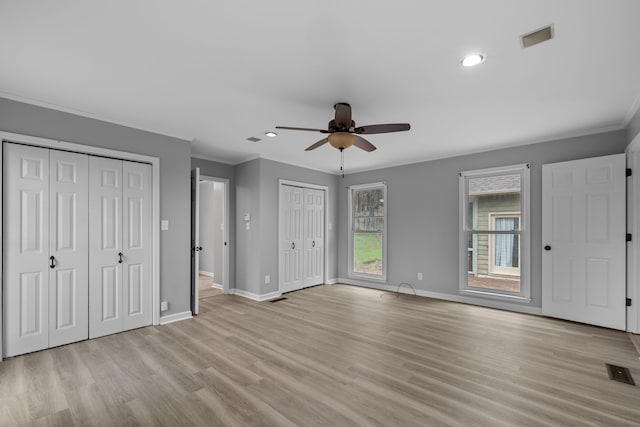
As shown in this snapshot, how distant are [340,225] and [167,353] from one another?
4.47m

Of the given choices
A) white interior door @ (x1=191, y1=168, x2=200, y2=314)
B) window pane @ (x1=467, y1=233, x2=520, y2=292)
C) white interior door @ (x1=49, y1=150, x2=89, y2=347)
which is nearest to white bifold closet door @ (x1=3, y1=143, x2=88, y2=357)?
white interior door @ (x1=49, y1=150, x2=89, y2=347)

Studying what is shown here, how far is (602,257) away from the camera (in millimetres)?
3787

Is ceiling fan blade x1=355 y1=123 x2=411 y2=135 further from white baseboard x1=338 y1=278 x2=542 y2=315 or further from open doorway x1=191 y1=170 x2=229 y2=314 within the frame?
white baseboard x1=338 y1=278 x2=542 y2=315

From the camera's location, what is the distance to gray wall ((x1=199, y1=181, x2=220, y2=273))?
302 inches

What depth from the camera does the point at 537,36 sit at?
6.39 ft

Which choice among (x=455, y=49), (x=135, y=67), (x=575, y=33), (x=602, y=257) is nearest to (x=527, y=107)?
(x=575, y=33)

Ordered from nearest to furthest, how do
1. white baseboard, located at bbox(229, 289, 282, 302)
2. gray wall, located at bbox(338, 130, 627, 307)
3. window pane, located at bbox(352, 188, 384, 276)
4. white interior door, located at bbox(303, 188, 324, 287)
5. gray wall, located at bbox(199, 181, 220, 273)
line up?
gray wall, located at bbox(338, 130, 627, 307), white baseboard, located at bbox(229, 289, 282, 302), white interior door, located at bbox(303, 188, 324, 287), window pane, located at bbox(352, 188, 384, 276), gray wall, located at bbox(199, 181, 220, 273)

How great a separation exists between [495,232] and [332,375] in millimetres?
3686

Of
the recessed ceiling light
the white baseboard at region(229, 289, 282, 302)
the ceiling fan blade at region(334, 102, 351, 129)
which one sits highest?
the recessed ceiling light

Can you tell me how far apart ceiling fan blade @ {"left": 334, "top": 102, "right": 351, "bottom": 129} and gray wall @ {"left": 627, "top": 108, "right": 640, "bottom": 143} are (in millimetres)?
2997

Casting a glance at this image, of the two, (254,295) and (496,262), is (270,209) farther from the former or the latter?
(496,262)

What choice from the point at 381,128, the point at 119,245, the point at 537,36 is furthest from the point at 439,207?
the point at 119,245

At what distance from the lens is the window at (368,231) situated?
20.4 ft

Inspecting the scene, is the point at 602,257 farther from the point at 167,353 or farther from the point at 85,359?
the point at 85,359
